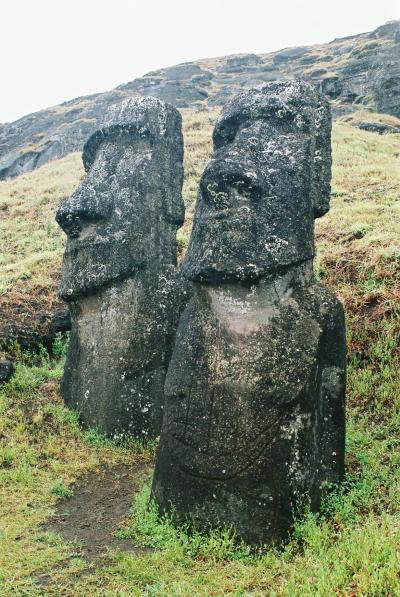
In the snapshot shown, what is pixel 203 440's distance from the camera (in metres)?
5.00

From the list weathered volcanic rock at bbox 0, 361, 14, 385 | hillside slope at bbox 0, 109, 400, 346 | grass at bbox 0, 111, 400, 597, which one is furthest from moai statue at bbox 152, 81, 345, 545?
weathered volcanic rock at bbox 0, 361, 14, 385

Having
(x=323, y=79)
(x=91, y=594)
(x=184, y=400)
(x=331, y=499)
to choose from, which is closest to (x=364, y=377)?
(x=331, y=499)

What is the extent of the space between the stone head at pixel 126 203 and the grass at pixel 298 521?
1842 millimetres

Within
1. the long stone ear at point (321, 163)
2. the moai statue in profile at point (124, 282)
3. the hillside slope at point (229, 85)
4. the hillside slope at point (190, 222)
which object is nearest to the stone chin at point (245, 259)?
the long stone ear at point (321, 163)

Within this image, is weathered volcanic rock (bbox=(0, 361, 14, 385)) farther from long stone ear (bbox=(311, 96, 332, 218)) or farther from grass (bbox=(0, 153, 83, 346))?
long stone ear (bbox=(311, 96, 332, 218))

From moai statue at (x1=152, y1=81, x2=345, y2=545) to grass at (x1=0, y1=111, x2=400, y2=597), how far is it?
29 cm

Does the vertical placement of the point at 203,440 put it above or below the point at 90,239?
below

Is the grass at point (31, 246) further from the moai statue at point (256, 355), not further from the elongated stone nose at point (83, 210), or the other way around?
the moai statue at point (256, 355)

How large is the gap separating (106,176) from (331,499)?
4.71 meters

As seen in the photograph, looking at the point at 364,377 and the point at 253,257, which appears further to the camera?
the point at 364,377

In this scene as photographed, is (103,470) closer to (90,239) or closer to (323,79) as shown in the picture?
(90,239)

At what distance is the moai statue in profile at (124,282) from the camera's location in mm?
7684

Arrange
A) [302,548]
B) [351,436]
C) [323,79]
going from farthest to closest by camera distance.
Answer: [323,79], [351,436], [302,548]

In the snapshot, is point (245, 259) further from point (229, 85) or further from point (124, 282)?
point (229, 85)
